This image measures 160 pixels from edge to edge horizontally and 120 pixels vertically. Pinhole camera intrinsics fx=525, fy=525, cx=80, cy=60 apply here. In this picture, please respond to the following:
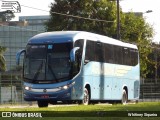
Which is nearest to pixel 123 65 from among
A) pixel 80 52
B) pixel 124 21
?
pixel 80 52

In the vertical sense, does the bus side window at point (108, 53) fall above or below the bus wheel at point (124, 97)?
above

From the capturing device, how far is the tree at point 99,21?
186ft

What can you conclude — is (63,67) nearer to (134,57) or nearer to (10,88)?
(134,57)

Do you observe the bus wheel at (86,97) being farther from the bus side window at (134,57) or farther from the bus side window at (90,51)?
the bus side window at (134,57)

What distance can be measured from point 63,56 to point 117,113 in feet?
41.7

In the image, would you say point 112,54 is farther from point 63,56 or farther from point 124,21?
point 124,21

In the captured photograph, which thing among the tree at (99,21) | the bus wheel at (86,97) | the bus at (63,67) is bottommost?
the bus wheel at (86,97)

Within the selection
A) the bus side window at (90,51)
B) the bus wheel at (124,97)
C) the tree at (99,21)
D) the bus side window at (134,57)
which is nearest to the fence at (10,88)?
the bus side window at (134,57)

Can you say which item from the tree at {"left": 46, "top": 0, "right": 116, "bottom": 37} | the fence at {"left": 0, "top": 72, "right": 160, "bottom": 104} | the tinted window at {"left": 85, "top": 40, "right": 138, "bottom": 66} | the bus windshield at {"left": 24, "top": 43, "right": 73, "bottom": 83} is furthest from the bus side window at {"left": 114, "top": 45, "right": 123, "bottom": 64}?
the tree at {"left": 46, "top": 0, "right": 116, "bottom": 37}

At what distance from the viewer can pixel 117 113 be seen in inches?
511

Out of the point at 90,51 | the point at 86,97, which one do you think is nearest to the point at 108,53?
the point at 90,51

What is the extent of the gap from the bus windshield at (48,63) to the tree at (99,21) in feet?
99.1

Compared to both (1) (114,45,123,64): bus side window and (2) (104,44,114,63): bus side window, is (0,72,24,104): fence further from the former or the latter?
(2) (104,44,114,63): bus side window

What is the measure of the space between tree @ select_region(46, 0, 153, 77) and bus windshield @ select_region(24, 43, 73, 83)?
30.2 meters
